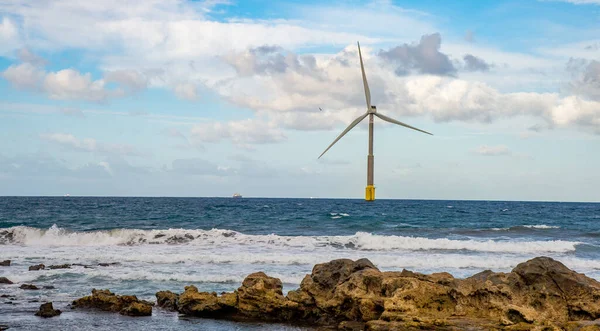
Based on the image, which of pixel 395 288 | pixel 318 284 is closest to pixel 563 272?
pixel 395 288

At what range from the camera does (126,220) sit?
6525 centimetres

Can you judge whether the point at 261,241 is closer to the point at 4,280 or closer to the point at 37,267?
the point at 37,267

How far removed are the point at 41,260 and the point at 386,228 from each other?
3232 centimetres

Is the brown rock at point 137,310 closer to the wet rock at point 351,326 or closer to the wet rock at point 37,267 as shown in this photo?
the wet rock at point 351,326

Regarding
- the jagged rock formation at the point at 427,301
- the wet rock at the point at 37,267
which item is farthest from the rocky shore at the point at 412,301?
the wet rock at the point at 37,267

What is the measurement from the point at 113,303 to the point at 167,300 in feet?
5.17

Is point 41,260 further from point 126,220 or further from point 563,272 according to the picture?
point 126,220

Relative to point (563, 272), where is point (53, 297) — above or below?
below

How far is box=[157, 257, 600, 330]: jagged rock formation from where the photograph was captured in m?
14.3

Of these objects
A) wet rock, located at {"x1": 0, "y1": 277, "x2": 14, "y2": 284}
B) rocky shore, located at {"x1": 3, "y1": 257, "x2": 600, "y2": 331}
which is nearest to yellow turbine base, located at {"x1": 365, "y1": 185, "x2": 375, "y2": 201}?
rocky shore, located at {"x1": 3, "y1": 257, "x2": 600, "y2": 331}

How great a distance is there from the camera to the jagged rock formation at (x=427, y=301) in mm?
14258

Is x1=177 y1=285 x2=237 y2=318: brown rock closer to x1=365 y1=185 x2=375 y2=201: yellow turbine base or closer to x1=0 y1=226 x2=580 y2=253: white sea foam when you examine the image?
x1=365 y1=185 x2=375 y2=201: yellow turbine base

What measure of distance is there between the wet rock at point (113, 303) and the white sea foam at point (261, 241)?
21286 millimetres

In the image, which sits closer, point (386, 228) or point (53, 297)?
point (53, 297)
